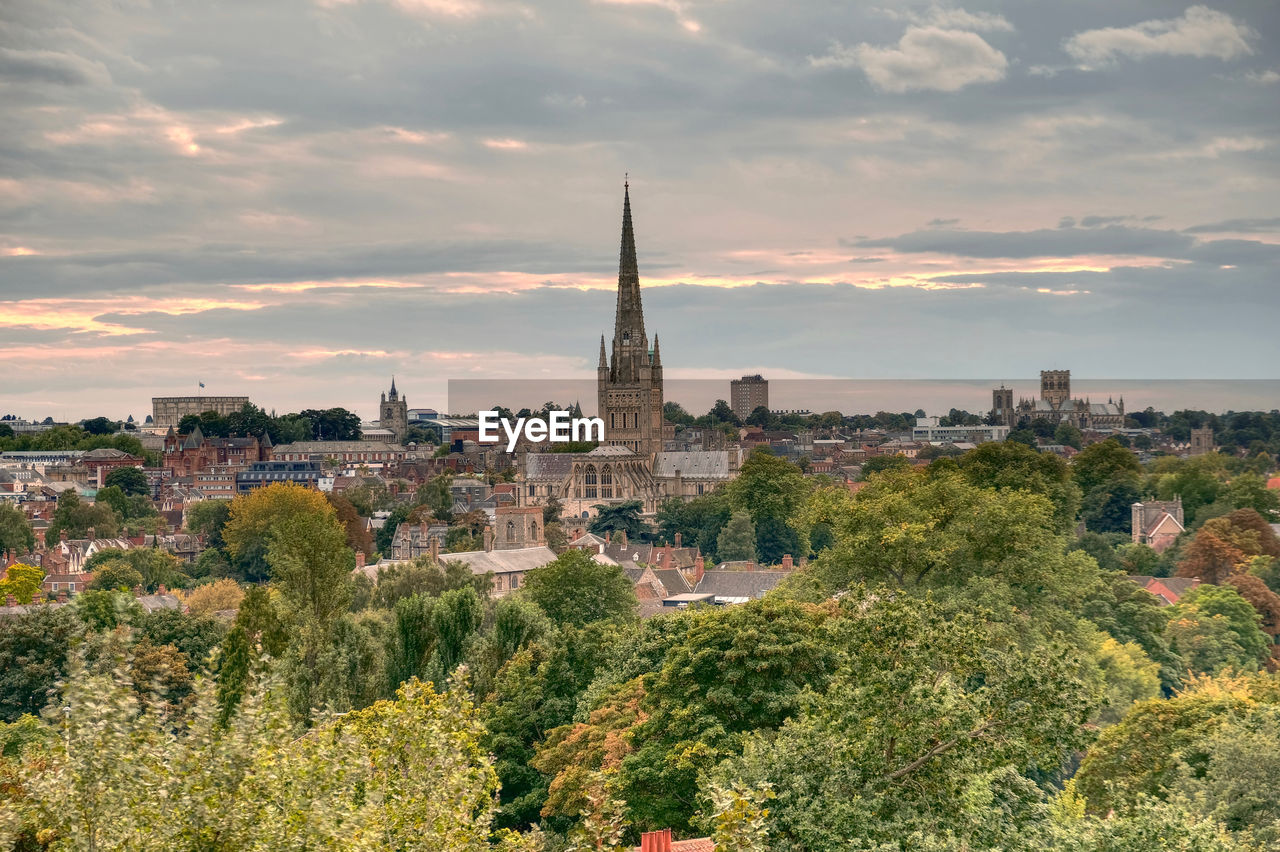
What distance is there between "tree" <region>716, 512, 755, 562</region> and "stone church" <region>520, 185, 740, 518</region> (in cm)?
3653

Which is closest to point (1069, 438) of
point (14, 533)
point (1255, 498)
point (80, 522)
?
point (1255, 498)

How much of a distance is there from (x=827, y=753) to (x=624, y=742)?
8283 mm

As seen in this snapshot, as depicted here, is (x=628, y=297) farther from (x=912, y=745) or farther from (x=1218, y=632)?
(x=912, y=745)

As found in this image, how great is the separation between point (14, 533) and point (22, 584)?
3348cm

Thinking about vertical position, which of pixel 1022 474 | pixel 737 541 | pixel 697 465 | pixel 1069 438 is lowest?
pixel 737 541

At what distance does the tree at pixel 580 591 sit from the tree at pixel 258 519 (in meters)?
36.8

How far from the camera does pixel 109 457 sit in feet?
550

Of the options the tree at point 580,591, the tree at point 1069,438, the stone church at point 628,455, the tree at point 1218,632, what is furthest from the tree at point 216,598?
the tree at point 1069,438

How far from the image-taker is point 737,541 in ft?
315

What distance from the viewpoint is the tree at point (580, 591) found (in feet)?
165

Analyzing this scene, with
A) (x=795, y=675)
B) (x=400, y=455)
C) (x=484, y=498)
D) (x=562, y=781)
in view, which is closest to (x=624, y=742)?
(x=562, y=781)

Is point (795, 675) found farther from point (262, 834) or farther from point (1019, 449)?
point (1019, 449)

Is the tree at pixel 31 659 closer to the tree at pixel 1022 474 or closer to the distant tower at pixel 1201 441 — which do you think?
the tree at pixel 1022 474

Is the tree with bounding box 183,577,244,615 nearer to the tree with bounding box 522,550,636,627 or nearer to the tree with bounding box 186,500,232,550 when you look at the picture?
the tree with bounding box 522,550,636,627
